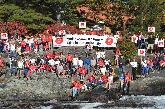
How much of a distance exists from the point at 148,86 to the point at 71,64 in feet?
20.8

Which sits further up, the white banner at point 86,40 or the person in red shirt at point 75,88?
the white banner at point 86,40

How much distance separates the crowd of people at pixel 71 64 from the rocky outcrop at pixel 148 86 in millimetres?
869

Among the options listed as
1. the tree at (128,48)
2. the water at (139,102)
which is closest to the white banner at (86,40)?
the tree at (128,48)

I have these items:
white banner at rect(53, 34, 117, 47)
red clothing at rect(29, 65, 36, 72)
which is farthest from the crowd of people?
white banner at rect(53, 34, 117, 47)

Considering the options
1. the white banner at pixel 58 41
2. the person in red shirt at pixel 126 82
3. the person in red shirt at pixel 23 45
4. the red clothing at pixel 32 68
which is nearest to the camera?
the person in red shirt at pixel 126 82

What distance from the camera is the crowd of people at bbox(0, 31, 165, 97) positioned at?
43.3 meters

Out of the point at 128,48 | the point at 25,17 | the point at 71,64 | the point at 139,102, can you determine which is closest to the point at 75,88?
the point at 139,102

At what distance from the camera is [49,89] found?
42.6 meters

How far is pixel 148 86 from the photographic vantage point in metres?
41.8

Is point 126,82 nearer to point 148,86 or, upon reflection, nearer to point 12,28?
point 148,86

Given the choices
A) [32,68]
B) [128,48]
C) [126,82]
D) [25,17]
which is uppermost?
[25,17]

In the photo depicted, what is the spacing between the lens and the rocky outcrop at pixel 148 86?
1601 inches

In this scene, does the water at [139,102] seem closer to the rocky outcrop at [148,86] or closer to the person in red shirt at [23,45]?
the rocky outcrop at [148,86]

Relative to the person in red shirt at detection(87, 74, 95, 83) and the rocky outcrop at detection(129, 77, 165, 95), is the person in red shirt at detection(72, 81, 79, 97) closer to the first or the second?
the person in red shirt at detection(87, 74, 95, 83)
